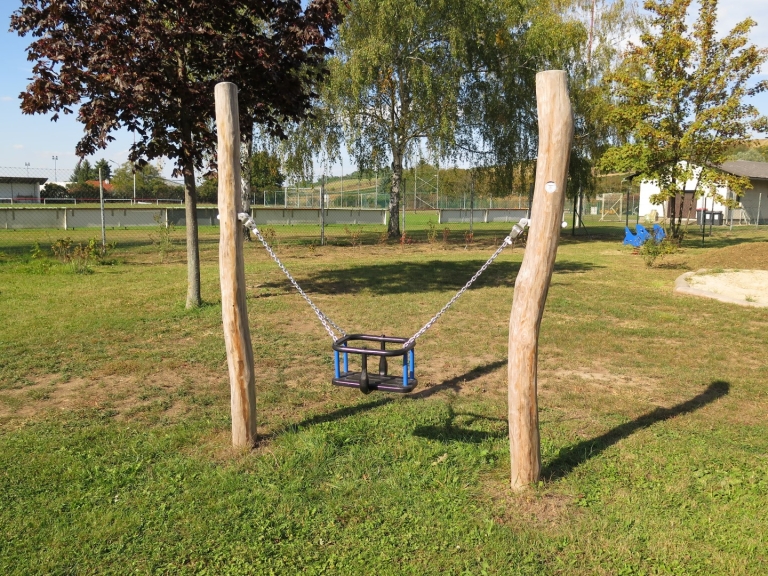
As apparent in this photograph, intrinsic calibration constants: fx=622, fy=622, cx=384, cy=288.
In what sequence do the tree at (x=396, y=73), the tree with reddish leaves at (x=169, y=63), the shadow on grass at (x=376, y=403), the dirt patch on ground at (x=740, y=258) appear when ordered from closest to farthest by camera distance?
the shadow on grass at (x=376, y=403) → the tree with reddish leaves at (x=169, y=63) → the dirt patch on ground at (x=740, y=258) → the tree at (x=396, y=73)

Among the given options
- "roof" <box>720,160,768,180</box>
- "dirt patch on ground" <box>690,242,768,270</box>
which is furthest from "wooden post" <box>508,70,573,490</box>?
"roof" <box>720,160,768,180</box>

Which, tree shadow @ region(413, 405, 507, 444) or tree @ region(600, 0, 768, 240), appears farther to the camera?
tree @ region(600, 0, 768, 240)

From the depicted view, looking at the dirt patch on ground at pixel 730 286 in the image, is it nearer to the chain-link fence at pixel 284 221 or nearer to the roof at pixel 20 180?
the chain-link fence at pixel 284 221

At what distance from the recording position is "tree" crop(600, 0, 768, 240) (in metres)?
19.0

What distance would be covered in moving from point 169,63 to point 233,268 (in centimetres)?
572

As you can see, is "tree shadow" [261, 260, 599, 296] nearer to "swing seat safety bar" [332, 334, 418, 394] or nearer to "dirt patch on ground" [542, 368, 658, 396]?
"dirt patch on ground" [542, 368, 658, 396]

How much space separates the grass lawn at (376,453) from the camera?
10.3 feet

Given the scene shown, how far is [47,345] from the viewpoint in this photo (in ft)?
23.0

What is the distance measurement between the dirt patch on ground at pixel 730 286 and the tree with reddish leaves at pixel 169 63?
24.8ft

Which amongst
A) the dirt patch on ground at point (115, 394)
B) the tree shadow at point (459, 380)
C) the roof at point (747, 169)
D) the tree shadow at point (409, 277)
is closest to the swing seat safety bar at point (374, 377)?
the tree shadow at point (459, 380)

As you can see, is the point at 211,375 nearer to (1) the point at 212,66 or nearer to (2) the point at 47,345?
(2) the point at 47,345

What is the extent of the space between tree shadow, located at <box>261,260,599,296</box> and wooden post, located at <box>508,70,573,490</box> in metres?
7.24

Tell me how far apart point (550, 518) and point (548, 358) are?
3.53m

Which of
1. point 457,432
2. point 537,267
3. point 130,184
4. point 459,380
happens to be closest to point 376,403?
point 457,432
